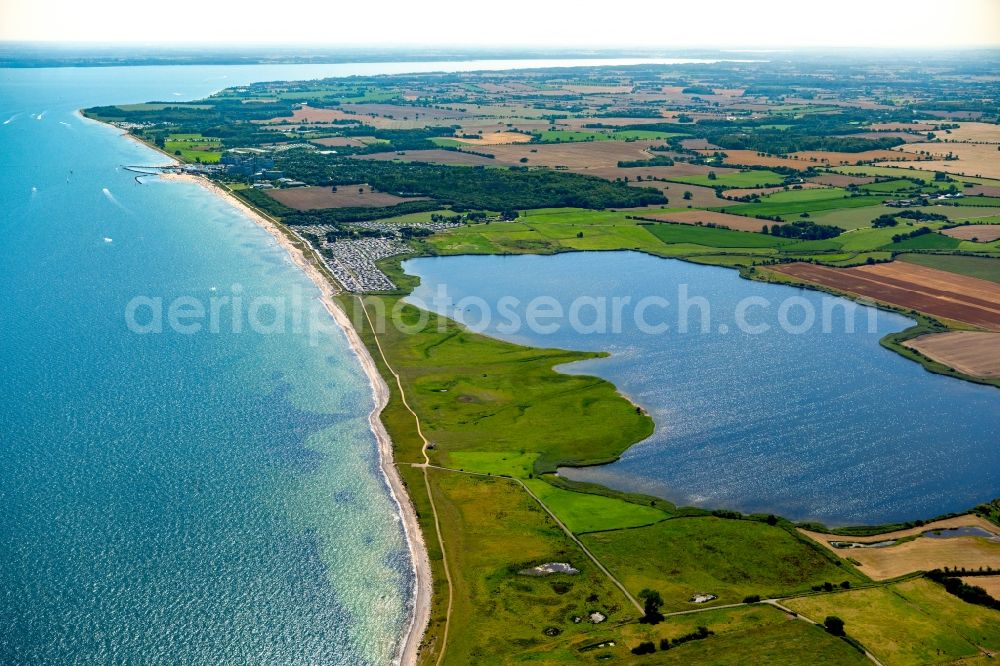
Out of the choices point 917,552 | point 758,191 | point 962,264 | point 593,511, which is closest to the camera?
point 917,552

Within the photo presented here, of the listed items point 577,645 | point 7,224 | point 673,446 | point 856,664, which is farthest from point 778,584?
point 7,224

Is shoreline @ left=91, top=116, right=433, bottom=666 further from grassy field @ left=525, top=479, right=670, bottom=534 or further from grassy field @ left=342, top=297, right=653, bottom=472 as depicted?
grassy field @ left=525, top=479, right=670, bottom=534

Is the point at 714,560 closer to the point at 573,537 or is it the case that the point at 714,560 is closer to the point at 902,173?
the point at 573,537

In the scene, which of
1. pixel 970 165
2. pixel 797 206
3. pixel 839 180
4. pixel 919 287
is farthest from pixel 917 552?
pixel 970 165

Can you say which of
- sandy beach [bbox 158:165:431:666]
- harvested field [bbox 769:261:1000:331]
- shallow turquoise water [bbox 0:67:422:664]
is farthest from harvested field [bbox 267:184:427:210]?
harvested field [bbox 769:261:1000:331]

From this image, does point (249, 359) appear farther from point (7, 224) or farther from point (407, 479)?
point (7, 224)

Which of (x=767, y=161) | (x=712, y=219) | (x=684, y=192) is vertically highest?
(x=767, y=161)

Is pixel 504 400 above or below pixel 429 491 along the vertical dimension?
above
